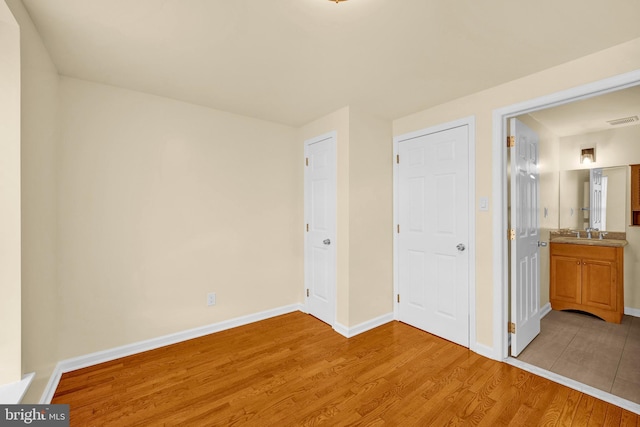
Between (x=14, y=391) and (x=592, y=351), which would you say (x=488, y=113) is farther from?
(x=14, y=391)

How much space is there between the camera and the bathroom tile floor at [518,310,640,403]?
2117 mm

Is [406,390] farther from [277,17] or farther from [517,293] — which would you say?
[277,17]

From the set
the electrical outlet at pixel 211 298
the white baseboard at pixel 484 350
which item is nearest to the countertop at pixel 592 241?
the white baseboard at pixel 484 350

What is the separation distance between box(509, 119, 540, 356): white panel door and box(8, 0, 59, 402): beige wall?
11.1 feet

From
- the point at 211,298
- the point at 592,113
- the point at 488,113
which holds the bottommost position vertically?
the point at 211,298

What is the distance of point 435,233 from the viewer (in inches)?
115

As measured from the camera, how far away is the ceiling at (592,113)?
2619mm

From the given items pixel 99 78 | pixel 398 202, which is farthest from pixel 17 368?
pixel 398 202

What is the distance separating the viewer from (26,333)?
1561 millimetres

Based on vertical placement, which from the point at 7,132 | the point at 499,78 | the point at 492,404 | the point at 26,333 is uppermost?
the point at 499,78

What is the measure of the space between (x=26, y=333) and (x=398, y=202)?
10.2 feet

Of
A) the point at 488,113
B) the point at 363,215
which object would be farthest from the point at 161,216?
the point at 488,113

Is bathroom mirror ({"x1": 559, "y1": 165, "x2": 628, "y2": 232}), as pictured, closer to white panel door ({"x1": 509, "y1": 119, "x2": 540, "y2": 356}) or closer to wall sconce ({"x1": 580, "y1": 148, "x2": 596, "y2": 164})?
wall sconce ({"x1": 580, "y1": 148, "x2": 596, "y2": 164})

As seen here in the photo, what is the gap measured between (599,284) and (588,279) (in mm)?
105
